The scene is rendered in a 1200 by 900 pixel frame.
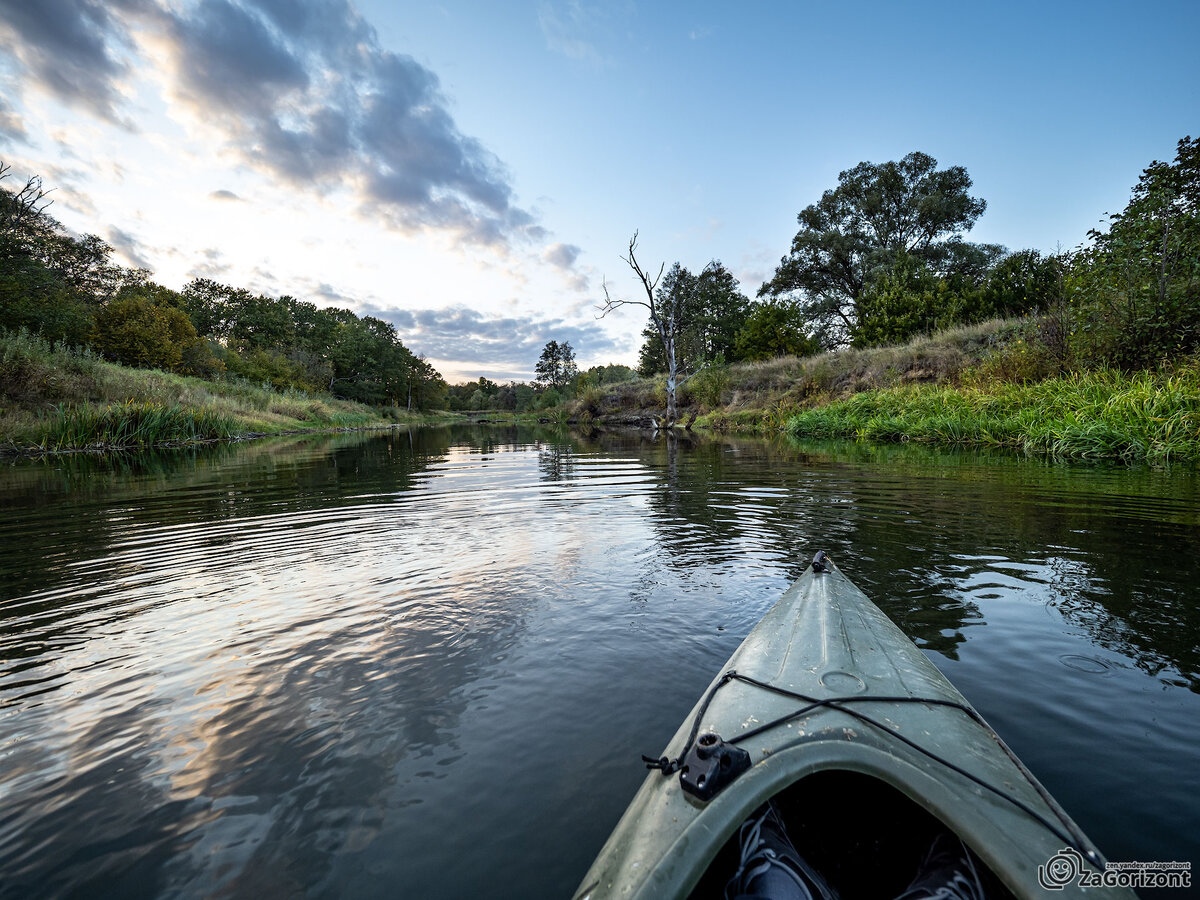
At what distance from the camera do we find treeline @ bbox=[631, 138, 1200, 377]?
10773 millimetres

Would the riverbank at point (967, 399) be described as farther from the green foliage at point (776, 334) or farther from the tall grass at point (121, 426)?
the tall grass at point (121, 426)

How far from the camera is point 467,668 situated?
115 inches

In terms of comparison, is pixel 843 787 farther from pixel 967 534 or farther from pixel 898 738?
pixel 967 534

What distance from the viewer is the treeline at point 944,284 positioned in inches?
424

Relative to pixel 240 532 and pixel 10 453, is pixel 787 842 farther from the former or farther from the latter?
pixel 10 453

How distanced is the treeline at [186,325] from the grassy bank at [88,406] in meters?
4.07

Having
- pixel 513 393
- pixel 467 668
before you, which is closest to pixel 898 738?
pixel 467 668

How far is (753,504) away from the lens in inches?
286

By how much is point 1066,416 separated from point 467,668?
13489 mm

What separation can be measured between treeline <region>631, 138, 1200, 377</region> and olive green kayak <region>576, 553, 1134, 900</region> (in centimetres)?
1375

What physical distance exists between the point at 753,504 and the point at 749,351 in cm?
2603

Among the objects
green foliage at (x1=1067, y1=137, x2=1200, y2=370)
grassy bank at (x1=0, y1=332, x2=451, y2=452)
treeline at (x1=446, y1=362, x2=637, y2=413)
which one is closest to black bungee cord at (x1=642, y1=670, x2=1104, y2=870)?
green foliage at (x1=1067, y1=137, x2=1200, y2=370)

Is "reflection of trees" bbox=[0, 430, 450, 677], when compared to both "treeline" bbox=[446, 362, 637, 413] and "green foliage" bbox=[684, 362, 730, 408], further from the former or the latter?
"treeline" bbox=[446, 362, 637, 413]

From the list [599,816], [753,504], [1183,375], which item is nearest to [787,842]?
[599,816]
